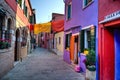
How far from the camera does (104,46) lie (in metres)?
8.40

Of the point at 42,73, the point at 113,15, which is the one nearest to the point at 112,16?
the point at 113,15

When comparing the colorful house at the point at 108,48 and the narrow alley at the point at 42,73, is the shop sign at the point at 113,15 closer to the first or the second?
the colorful house at the point at 108,48

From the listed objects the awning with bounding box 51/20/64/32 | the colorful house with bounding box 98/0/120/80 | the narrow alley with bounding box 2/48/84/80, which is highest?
the awning with bounding box 51/20/64/32

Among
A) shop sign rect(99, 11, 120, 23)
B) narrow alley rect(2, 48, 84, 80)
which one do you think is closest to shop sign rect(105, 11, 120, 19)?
shop sign rect(99, 11, 120, 23)

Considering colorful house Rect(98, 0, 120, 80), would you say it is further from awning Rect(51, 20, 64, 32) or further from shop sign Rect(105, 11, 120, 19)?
awning Rect(51, 20, 64, 32)

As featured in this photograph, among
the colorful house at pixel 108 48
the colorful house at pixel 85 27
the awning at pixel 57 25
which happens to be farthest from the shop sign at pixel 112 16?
the awning at pixel 57 25

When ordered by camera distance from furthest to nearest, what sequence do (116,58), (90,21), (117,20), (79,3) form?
1. (79,3)
2. (90,21)
3. (116,58)
4. (117,20)

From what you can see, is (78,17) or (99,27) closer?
(99,27)

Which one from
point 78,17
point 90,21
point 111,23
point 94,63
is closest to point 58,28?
point 78,17

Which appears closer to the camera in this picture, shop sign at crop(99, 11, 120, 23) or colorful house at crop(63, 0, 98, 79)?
shop sign at crop(99, 11, 120, 23)

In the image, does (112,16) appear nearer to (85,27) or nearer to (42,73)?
(85,27)

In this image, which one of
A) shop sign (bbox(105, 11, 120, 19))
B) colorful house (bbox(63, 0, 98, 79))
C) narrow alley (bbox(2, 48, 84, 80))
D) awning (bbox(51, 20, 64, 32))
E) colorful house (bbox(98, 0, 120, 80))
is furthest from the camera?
awning (bbox(51, 20, 64, 32))

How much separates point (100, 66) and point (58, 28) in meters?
14.1

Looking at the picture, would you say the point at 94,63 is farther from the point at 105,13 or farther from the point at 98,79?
the point at 105,13
